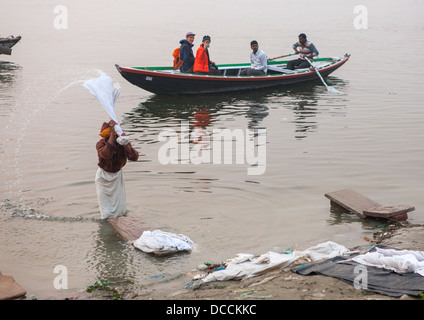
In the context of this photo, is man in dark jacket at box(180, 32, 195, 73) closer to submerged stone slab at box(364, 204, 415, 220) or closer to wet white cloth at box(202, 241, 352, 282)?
submerged stone slab at box(364, 204, 415, 220)

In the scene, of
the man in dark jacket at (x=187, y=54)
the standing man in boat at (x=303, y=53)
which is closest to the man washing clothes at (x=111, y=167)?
→ the man in dark jacket at (x=187, y=54)

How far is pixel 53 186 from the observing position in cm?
1025

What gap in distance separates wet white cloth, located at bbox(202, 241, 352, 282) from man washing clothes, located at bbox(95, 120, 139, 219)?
2.18 metres

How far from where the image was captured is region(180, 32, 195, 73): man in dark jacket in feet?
55.4

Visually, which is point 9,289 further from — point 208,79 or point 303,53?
point 303,53

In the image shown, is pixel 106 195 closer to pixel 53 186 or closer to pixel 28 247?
pixel 28 247

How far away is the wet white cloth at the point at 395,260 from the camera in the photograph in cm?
551

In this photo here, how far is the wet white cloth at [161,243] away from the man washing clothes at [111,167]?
104 cm

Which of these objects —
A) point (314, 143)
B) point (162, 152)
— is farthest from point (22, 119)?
point (314, 143)

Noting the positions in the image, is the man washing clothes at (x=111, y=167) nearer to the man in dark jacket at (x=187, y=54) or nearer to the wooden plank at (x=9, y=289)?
the wooden plank at (x=9, y=289)
